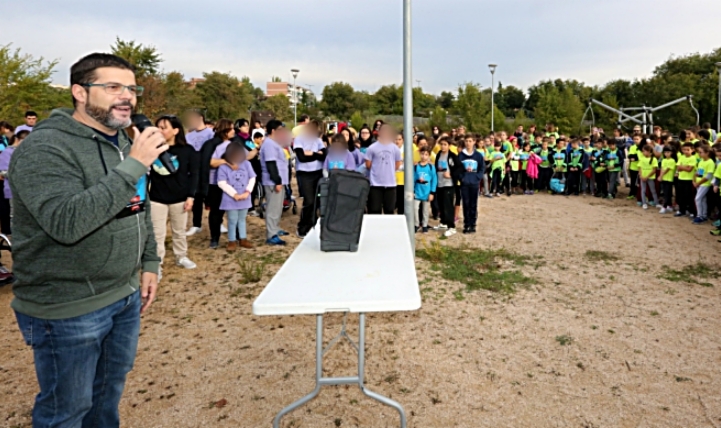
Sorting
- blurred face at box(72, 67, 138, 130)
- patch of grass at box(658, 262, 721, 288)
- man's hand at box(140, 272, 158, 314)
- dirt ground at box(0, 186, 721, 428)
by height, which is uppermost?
blurred face at box(72, 67, 138, 130)

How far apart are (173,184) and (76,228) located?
4.14 m

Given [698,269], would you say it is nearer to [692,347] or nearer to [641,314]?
[641,314]

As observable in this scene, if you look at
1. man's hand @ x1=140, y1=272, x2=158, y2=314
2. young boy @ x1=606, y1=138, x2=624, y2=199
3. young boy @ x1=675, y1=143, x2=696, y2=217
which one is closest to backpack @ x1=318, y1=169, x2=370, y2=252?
man's hand @ x1=140, y1=272, x2=158, y2=314

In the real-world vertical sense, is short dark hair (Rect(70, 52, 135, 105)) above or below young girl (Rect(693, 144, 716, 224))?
above

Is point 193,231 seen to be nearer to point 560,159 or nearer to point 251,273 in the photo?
point 251,273

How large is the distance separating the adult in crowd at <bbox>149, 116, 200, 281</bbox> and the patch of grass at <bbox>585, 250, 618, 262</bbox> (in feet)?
17.3

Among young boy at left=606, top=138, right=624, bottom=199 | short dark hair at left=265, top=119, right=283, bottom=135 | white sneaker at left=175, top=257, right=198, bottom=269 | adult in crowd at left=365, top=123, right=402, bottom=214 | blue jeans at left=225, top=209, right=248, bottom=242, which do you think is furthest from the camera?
young boy at left=606, top=138, right=624, bottom=199

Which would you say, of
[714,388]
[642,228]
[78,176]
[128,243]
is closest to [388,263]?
[128,243]

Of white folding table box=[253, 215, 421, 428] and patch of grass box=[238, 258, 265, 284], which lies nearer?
white folding table box=[253, 215, 421, 428]

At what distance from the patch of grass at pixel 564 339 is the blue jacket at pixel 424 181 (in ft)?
14.7

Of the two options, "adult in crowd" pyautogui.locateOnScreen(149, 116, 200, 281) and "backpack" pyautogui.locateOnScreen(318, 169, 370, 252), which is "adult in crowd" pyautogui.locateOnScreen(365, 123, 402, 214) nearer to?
"adult in crowd" pyautogui.locateOnScreen(149, 116, 200, 281)

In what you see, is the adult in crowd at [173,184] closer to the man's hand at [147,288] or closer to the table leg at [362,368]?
the man's hand at [147,288]

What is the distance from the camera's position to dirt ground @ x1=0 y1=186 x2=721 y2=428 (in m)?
3.02

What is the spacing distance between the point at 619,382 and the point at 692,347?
1026 millimetres
